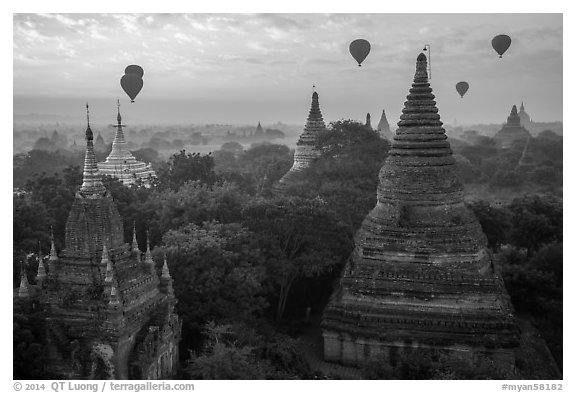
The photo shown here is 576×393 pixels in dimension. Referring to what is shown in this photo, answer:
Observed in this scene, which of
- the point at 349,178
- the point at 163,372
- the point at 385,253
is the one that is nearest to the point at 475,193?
the point at 349,178

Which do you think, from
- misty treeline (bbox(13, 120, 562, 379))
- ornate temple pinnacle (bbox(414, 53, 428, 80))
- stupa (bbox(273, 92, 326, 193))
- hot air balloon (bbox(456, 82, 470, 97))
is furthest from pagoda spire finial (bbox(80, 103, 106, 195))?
→ hot air balloon (bbox(456, 82, 470, 97))

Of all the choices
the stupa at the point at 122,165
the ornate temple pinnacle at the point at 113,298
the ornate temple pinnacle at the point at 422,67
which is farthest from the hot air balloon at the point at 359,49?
the stupa at the point at 122,165

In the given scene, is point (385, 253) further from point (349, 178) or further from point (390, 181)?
point (349, 178)

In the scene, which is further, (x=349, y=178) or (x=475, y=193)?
(x=475, y=193)

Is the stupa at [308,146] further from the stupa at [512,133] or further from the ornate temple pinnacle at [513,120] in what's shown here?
the stupa at [512,133]

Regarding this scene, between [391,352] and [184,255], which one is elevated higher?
[184,255]

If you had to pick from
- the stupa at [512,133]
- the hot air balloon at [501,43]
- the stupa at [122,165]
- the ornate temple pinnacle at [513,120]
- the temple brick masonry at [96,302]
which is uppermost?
the hot air balloon at [501,43]
